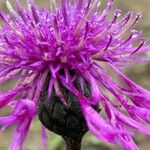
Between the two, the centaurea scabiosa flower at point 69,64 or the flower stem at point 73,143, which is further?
the flower stem at point 73,143

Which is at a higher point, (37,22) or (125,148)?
(37,22)

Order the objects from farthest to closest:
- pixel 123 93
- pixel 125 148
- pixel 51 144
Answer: pixel 51 144 < pixel 123 93 < pixel 125 148

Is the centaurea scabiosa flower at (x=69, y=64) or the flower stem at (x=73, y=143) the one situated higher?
the centaurea scabiosa flower at (x=69, y=64)

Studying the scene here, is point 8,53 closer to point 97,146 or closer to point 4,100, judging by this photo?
point 4,100

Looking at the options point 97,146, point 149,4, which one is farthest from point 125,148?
point 149,4

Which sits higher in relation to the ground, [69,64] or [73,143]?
[69,64]

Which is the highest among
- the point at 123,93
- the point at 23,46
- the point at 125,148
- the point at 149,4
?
the point at 149,4

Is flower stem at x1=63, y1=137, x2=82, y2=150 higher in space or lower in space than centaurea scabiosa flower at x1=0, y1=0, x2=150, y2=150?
lower

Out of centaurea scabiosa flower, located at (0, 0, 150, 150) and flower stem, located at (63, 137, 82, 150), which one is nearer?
centaurea scabiosa flower, located at (0, 0, 150, 150)
